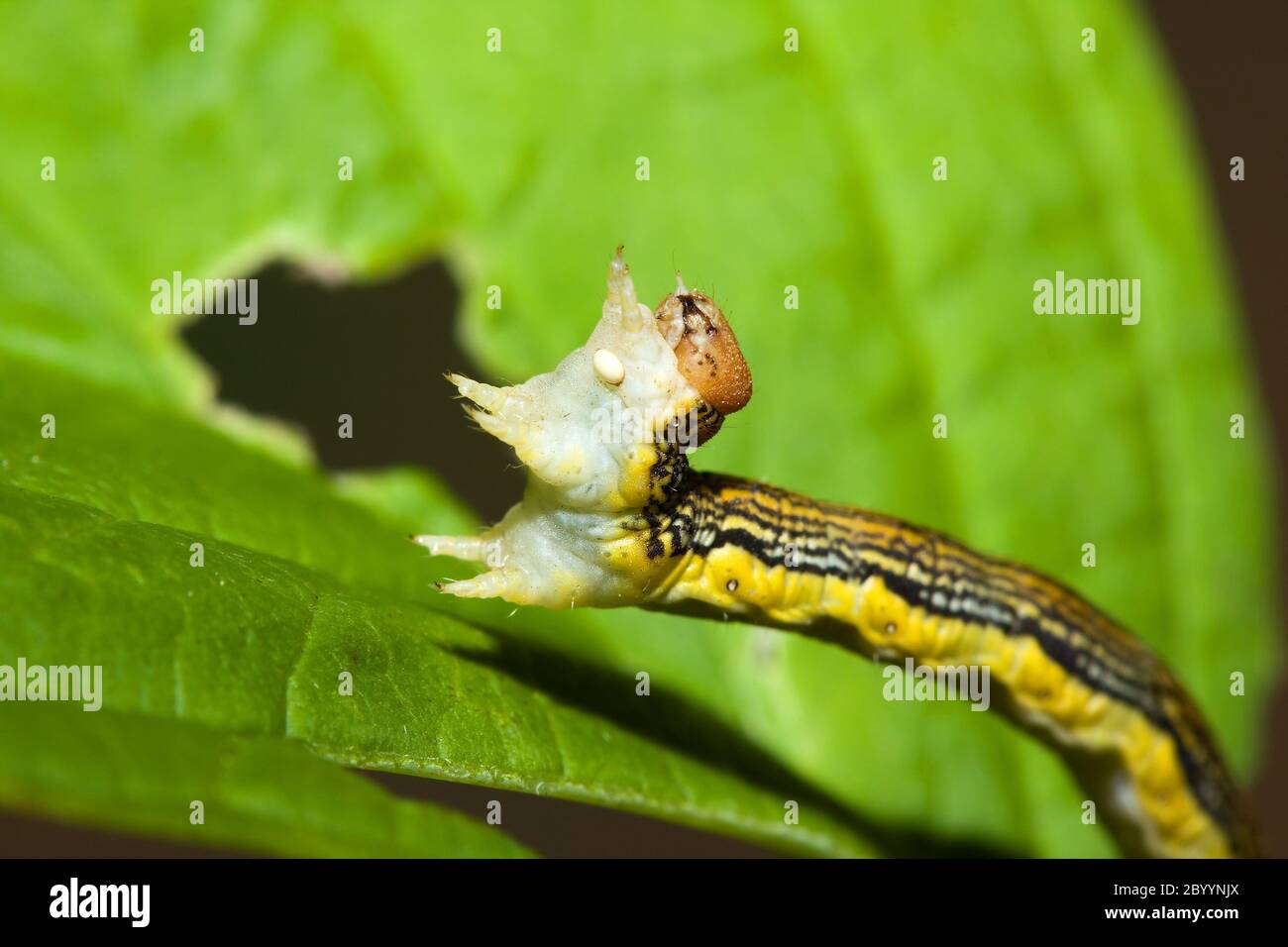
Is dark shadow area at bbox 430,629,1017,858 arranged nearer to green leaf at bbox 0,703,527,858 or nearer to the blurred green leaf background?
the blurred green leaf background

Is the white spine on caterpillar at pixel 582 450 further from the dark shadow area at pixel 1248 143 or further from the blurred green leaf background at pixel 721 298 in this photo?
the dark shadow area at pixel 1248 143

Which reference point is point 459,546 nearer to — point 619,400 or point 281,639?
point 619,400

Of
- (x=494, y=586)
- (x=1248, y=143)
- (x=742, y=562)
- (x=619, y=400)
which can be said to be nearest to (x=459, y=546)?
(x=494, y=586)

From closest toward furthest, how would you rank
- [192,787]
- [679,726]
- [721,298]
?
[192,787] → [679,726] → [721,298]

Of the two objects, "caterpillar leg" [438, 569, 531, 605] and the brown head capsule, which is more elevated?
the brown head capsule

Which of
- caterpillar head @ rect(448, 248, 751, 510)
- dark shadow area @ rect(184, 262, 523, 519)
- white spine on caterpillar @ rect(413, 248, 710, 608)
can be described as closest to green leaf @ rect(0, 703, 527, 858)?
white spine on caterpillar @ rect(413, 248, 710, 608)

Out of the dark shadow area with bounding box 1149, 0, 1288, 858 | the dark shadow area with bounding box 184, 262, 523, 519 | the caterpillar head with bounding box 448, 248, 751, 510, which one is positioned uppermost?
the dark shadow area with bounding box 1149, 0, 1288, 858
